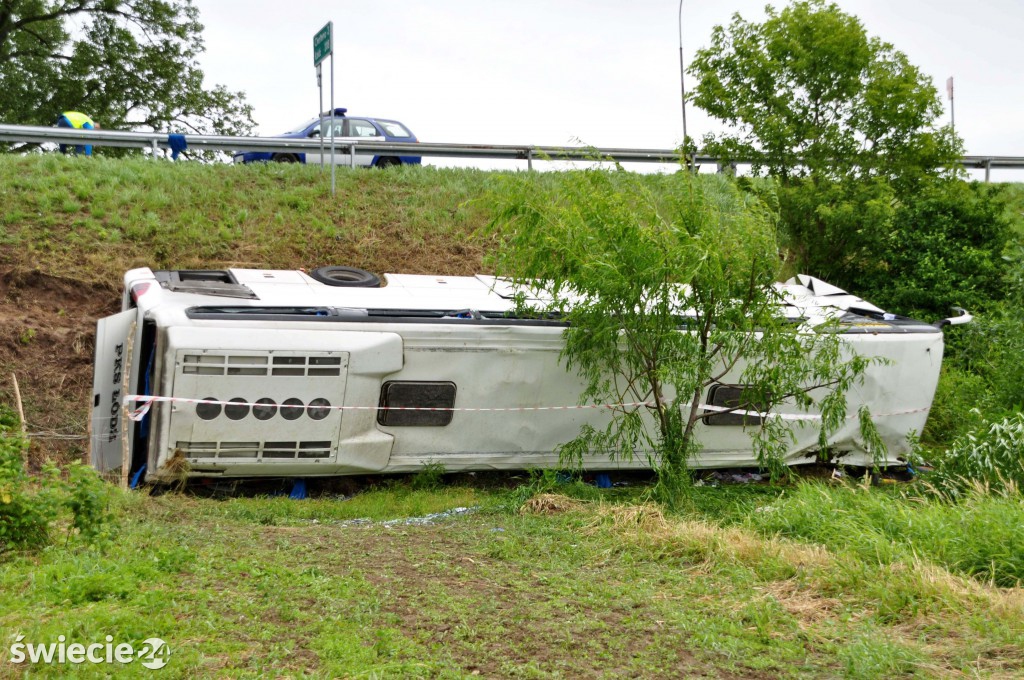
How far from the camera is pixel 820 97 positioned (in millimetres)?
15586

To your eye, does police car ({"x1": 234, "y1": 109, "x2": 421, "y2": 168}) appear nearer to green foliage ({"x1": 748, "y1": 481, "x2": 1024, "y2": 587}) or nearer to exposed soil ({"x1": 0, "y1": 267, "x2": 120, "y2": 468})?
exposed soil ({"x1": 0, "y1": 267, "x2": 120, "y2": 468})

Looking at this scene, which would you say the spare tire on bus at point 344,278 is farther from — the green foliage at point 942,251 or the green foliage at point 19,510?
the green foliage at point 942,251

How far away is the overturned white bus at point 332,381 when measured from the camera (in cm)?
901

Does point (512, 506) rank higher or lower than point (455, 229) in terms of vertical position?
lower

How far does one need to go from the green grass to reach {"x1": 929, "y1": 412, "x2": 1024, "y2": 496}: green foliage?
9.84ft

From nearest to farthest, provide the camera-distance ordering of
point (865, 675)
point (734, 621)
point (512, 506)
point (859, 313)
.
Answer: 1. point (865, 675)
2. point (734, 621)
3. point (512, 506)
4. point (859, 313)

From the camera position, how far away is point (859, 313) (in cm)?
1277

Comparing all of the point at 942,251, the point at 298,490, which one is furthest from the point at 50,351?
the point at 942,251

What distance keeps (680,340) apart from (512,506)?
7.49 feet

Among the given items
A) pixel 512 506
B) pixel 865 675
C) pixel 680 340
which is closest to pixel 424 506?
pixel 512 506

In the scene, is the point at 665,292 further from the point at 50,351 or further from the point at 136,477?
the point at 50,351

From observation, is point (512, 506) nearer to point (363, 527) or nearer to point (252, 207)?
point (363, 527)

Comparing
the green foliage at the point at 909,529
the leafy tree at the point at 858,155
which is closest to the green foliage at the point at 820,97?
the leafy tree at the point at 858,155

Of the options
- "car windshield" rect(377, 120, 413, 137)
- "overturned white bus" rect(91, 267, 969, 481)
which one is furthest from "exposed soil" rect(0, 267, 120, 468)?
"car windshield" rect(377, 120, 413, 137)
